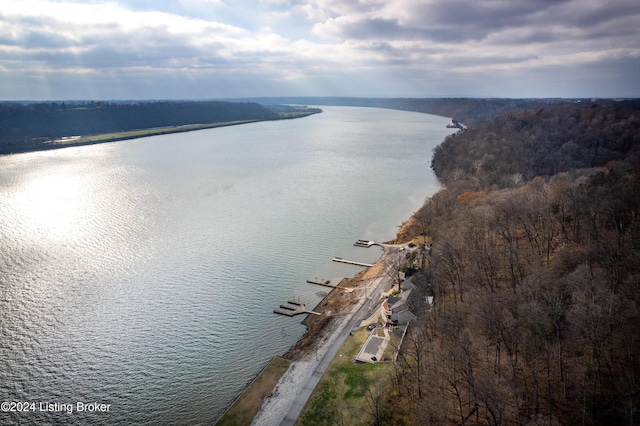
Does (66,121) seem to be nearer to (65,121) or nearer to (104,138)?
(65,121)

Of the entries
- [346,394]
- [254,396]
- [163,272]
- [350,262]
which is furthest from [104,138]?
[346,394]

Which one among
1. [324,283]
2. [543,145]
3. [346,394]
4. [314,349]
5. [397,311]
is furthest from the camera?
[543,145]

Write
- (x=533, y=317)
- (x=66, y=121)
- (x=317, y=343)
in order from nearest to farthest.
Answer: (x=533, y=317)
(x=317, y=343)
(x=66, y=121)

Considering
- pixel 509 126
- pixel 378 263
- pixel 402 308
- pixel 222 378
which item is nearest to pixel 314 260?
pixel 378 263

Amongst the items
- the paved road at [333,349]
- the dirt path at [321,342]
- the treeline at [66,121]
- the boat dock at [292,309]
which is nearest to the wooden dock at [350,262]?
the dirt path at [321,342]

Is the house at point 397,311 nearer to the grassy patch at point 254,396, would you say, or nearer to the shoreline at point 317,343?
the shoreline at point 317,343

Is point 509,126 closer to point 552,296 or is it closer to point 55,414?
point 552,296
